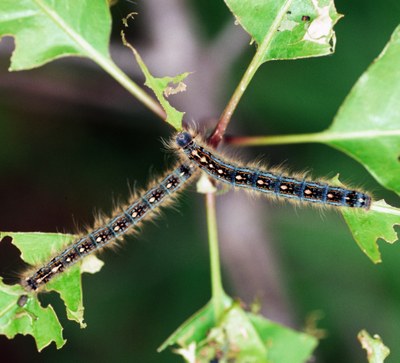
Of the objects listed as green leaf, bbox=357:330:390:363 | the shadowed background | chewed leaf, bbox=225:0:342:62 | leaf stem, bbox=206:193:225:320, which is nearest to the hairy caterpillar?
leaf stem, bbox=206:193:225:320

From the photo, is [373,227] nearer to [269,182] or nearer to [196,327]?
[269,182]

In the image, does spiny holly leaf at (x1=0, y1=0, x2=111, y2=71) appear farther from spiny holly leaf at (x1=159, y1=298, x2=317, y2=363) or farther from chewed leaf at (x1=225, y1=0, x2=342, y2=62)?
spiny holly leaf at (x1=159, y1=298, x2=317, y2=363)

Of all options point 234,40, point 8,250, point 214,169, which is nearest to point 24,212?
point 8,250

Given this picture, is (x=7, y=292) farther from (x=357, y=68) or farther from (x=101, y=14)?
(x=357, y=68)

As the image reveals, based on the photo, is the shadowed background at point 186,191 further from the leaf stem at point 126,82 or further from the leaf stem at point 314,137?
the leaf stem at point 126,82

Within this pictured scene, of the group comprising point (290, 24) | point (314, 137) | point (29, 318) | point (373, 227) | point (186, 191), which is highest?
point (290, 24)

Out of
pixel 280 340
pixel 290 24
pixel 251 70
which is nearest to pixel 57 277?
pixel 280 340

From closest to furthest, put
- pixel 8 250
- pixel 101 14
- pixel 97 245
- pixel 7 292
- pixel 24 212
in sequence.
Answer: pixel 101 14 → pixel 7 292 → pixel 97 245 → pixel 8 250 → pixel 24 212
